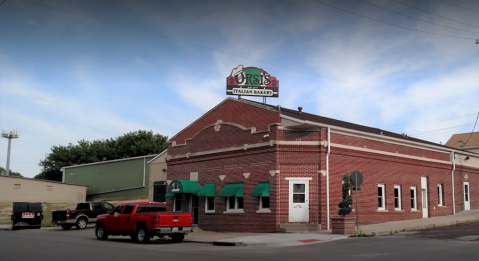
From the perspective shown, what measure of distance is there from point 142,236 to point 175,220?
169cm

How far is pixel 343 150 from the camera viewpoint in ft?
89.1

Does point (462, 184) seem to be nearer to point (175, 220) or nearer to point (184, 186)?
point (184, 186)

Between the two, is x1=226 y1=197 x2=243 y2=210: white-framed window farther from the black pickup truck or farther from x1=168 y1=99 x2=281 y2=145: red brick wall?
the black pickup truck

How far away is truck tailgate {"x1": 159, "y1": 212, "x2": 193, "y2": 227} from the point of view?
20.8m

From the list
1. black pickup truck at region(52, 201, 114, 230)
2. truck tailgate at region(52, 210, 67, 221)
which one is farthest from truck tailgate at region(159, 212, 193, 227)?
truck tailgate at region(52, 210, 67, 221)

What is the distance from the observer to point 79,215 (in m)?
34.2

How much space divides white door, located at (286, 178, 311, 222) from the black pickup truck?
15951 millimetres

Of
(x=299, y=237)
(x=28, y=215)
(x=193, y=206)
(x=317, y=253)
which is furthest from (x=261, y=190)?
(x=28, y=215)

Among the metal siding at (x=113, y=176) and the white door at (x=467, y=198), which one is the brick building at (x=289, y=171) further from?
the metal siding at (x=113, y=176)

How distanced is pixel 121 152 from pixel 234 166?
53478 millimetres

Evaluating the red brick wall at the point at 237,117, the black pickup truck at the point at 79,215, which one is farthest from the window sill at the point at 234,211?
the black pickup truck at the point at 79,215

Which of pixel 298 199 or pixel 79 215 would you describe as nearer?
pixel 298 199

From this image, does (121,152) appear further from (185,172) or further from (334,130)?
(334,130)

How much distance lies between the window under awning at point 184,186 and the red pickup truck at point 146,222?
7.27 m
